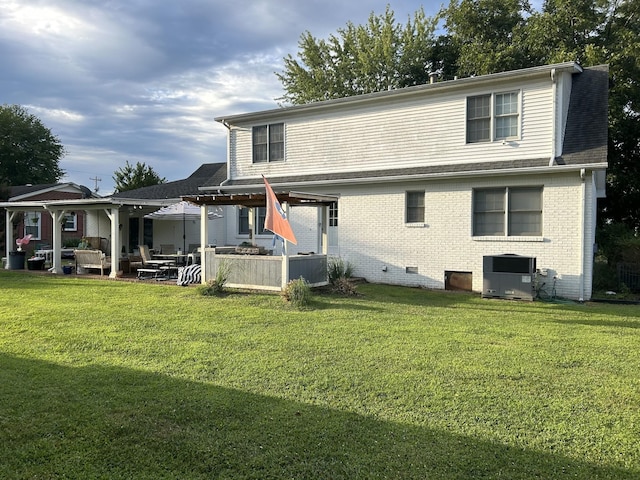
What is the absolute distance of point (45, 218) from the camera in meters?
29.5

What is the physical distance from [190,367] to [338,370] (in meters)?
1.77

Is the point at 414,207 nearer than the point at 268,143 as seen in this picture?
Yes

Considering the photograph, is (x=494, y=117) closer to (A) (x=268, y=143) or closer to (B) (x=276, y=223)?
(B) (x=276, y=223)

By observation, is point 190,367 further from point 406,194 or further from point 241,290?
point 406,194

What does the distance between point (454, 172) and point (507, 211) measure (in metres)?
1.73

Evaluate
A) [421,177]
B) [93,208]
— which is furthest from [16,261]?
[421,177]

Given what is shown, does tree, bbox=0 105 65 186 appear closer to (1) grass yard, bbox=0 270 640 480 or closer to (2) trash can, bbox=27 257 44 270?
(2) trash can, bbox=27 257 44 270

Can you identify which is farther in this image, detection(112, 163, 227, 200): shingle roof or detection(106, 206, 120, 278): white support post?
detection(112, 163, 227, 200): shingle roof

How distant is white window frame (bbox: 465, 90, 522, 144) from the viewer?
1295 centimetres

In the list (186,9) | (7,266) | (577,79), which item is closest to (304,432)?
(186,9)

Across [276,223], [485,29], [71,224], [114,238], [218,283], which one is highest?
[485,29]

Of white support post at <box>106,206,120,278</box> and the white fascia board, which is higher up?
the white fascia board

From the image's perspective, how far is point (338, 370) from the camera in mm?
5781

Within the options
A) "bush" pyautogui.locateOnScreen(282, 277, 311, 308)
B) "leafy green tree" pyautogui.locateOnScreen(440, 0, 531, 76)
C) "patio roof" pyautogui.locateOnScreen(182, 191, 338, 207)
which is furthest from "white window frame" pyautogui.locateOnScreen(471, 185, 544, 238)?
"leafy green tree" pyautogui.locateOnScreen(440, 0, 531, 76)
